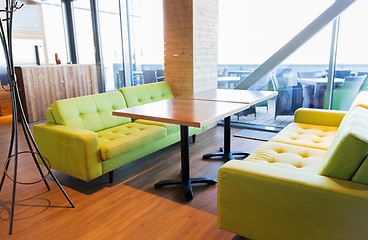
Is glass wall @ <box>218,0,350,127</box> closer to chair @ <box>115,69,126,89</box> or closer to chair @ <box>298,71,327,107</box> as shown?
chair @ <box>298,71,327,107</box>

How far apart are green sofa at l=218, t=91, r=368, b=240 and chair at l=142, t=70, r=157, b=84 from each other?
173 inches

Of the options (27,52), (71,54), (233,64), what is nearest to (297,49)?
(233,64)

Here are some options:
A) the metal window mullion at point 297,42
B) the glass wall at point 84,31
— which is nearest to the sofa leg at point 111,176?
the metal window mullion at point 297,42

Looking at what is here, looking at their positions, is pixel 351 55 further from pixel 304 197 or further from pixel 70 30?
pixel 70 30

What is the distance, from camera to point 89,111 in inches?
125

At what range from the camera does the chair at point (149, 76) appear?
19.3 ft

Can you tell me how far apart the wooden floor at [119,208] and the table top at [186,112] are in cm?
74

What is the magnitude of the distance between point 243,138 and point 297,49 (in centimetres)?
149

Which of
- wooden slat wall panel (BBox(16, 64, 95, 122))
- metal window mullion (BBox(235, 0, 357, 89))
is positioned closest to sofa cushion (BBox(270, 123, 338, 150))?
metal window mullion (BBox(235, 0, 357, 89))

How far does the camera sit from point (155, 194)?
2.57 meters

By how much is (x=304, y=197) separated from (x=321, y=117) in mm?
1971

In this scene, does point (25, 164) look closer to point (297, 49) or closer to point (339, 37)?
point (297, 49)

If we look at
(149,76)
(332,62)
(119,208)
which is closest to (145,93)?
(119,208)

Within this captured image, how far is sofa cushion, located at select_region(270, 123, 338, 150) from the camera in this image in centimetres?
255
